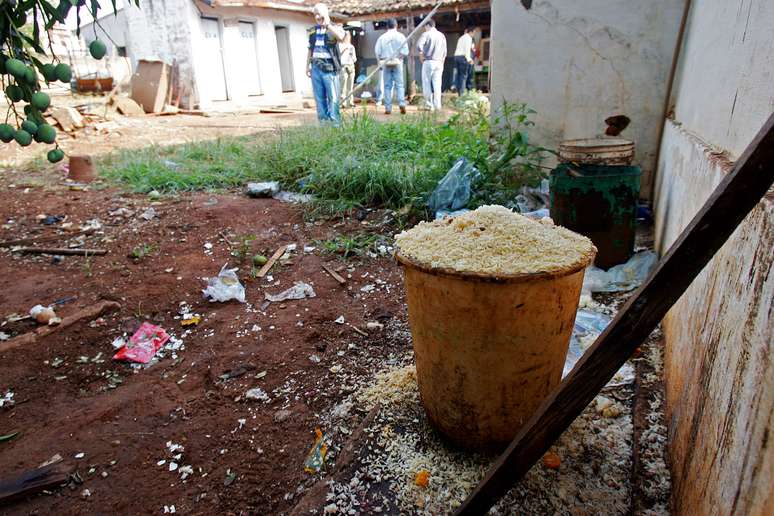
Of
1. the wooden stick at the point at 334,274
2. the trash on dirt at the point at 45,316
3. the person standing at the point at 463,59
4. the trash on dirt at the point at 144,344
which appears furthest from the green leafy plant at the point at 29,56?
the person standing at the point at 463,59

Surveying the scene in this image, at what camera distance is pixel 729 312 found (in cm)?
130

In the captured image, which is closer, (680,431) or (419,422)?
(680,431)

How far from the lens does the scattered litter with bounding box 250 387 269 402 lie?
229cm

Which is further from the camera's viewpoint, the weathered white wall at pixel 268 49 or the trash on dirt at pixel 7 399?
the weathered white wall at pixel 268 49

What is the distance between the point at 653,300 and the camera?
933mm

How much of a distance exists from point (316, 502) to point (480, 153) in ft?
12.6

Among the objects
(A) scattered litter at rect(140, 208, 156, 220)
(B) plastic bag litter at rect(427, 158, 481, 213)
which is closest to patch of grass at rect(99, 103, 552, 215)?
(B) plastic bag litter at rect(427, 158, 481, 213)

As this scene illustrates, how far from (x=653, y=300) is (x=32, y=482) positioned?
2191mm

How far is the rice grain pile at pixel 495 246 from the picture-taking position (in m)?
1.52

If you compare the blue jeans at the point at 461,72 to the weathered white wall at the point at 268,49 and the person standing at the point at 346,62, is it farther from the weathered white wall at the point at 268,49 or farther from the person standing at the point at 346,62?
the weathered white wall at the point at 268,49

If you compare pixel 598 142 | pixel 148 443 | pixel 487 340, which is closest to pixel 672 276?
pixel 487 340

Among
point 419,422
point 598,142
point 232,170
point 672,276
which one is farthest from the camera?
point 232,170

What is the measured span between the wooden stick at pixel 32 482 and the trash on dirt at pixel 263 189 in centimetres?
373

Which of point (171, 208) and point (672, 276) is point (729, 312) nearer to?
point (672, 276)
